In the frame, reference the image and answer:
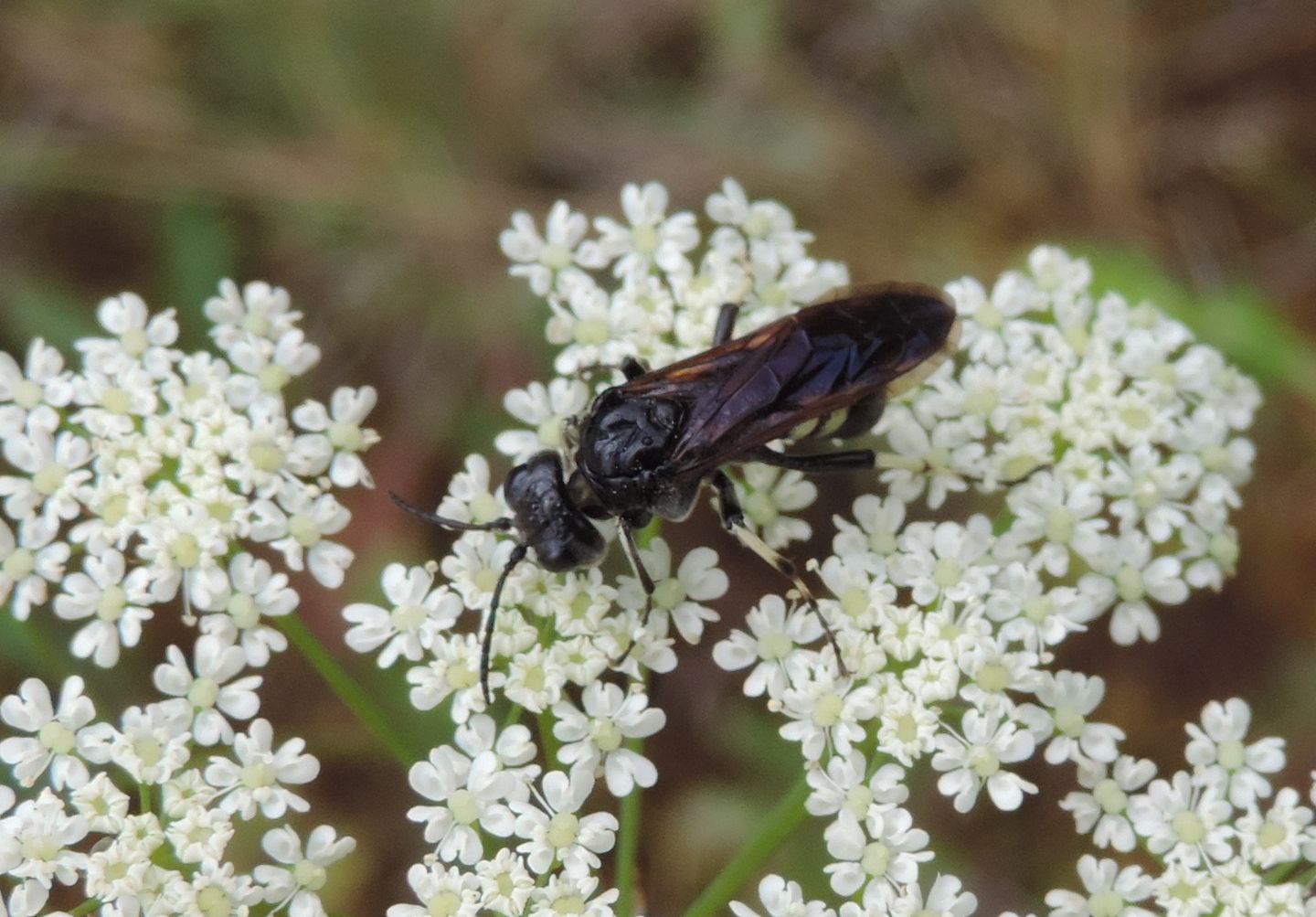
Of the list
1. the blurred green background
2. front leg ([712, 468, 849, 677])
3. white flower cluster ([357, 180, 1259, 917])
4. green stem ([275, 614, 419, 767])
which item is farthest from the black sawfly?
the blurred green background

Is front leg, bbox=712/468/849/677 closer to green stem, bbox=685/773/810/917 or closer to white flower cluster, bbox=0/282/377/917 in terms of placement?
green stem, bbox=685/773/810/917

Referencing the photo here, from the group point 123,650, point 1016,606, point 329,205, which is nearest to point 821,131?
point 329,205

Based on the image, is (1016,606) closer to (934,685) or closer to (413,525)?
(934,685)

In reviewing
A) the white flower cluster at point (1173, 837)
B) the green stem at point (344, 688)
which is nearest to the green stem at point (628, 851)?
the white flower cluster at point (1173, 837)

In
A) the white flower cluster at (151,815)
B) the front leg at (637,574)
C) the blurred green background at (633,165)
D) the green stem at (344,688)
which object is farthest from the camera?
the blurred green background at (633,165)

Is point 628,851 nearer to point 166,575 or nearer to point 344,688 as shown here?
point 344,688

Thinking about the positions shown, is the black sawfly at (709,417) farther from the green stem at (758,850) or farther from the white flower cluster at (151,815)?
the white flower cluster at (151,815)

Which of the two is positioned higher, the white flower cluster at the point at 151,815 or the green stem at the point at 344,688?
the green stem at the point at 344,688
